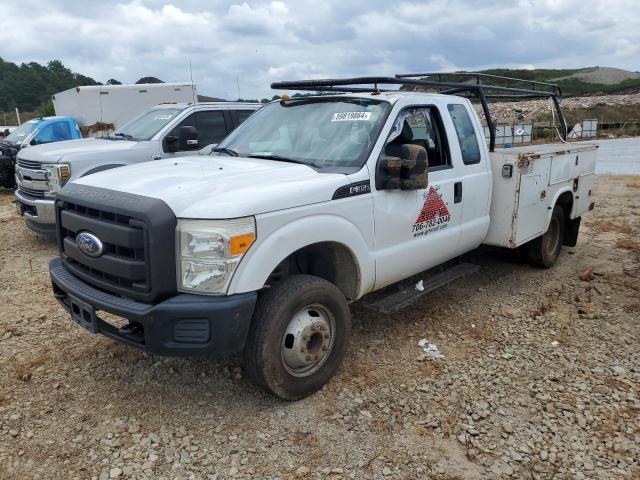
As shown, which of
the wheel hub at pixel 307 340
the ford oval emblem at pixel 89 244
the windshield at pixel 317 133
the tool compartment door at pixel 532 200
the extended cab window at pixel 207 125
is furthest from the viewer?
the extended cab window at pixel 207 125

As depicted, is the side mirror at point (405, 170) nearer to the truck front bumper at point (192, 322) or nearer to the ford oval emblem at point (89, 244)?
the truck front bumper at point (192, 322)

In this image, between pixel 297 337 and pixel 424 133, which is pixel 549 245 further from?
pixel 297 337

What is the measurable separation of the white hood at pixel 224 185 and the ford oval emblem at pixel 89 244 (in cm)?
33

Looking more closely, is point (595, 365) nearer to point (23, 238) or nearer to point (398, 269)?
point (398, 269)

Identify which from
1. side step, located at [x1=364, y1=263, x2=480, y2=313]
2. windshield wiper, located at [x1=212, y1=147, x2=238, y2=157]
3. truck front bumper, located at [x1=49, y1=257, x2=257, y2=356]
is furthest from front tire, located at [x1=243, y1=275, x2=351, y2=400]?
windshield wiper, located at [x1=212, y1=147, x2=238, y2=157]

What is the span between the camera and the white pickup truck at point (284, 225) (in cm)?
295

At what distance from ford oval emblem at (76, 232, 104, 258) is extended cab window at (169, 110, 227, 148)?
4.86 m

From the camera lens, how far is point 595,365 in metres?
4.03

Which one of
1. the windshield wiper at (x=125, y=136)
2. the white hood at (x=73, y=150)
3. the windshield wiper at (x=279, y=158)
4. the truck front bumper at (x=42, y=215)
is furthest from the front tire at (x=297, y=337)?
the windshield wiper at (x=125, y=136)

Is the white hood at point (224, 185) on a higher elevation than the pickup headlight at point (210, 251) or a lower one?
higher

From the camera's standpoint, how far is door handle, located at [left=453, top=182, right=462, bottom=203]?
4.59 metres

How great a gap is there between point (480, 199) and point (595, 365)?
5.67 feet

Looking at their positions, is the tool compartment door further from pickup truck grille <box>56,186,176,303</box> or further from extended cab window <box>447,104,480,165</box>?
pickup truck grille <box>56,186,176,303</box>

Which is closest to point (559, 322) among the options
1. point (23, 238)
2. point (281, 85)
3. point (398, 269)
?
point (398, 269)
